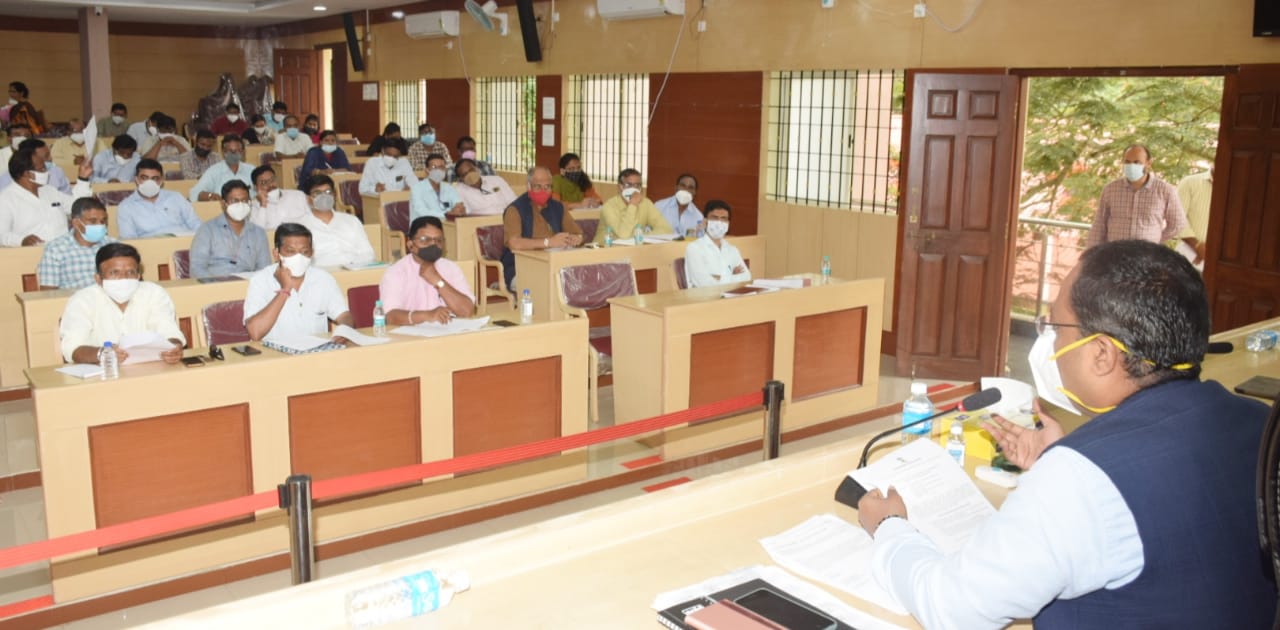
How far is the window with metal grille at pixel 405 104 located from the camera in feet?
51.1

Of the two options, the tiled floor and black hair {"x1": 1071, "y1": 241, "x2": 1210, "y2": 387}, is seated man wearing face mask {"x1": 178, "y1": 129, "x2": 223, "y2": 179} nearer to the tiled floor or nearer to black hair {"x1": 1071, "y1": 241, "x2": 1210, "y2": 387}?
the tiled floor

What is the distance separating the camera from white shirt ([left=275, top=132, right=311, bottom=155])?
1455 cm

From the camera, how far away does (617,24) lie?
11.1 metres

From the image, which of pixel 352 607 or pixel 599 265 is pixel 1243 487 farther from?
pixel 599 265

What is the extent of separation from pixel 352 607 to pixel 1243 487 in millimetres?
1448

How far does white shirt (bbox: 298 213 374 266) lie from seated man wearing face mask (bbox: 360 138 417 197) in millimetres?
4252

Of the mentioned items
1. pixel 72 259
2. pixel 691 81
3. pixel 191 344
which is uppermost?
pixel 691 81

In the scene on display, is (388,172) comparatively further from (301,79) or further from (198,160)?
(301,79)

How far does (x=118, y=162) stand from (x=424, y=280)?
7.46 metres

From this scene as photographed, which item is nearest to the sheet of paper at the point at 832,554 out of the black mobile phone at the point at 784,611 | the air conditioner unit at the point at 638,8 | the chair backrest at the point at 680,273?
the black mobile phone at the point at 784,611

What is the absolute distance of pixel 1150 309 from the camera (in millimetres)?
1601

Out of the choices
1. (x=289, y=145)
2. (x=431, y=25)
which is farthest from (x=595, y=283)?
(x=289, y=145)

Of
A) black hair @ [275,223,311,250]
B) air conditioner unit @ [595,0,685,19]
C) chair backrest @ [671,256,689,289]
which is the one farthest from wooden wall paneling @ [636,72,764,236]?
black hair @ [275,223,311,250]

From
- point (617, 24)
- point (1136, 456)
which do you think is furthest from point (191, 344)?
point (617, 24)
